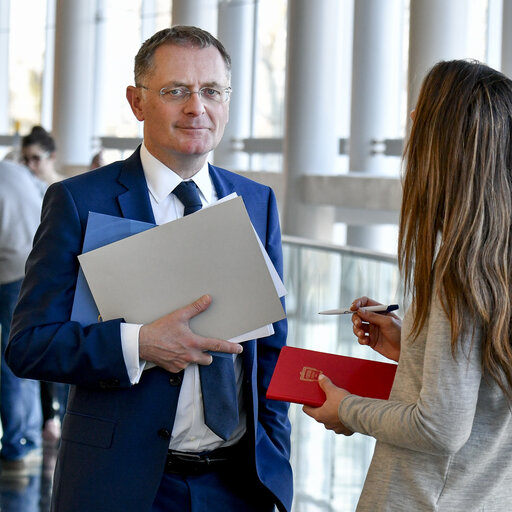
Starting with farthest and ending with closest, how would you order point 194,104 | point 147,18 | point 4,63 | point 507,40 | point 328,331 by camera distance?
point 4,63
point 147,18
point 507,40
point 328,331
point 194,104

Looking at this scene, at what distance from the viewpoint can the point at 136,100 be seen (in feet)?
8.57

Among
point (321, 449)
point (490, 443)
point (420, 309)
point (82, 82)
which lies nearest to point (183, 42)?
point (420, 309)

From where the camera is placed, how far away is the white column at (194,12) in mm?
12758

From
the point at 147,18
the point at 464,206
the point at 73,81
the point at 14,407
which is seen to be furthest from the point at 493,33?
the point at 464,206

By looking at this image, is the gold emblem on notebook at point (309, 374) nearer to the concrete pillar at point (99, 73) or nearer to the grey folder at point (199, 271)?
the grey folder at point (199, 271)

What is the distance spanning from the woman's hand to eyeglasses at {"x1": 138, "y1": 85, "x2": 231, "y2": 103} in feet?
2.14

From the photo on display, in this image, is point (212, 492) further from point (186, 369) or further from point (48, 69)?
point (48, 69)

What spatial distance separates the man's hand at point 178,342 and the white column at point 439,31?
533 centimetres

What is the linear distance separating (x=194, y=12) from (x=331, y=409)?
36.9 ft

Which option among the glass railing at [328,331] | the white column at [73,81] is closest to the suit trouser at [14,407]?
the glass railing at [328,331]

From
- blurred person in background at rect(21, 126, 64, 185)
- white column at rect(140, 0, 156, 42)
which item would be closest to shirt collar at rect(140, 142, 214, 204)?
blurred person in background at rect(21, 126, 64, 185)

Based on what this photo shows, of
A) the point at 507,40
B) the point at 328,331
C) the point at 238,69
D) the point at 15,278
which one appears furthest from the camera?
the point at 238,69

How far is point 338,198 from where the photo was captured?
1024 cm

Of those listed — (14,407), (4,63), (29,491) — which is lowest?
(29,491)
